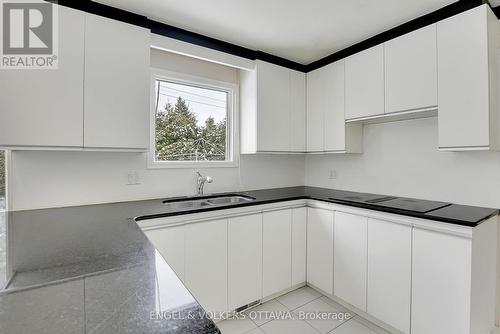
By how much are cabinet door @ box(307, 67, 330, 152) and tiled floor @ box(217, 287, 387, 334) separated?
151 centimetres

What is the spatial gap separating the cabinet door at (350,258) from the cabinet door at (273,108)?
96 centimetres

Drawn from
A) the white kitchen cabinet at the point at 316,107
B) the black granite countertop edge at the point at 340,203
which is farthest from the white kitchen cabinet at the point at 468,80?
the white kitchen cabinet at the point at 316,107

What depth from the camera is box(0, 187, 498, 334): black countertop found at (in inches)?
20.1

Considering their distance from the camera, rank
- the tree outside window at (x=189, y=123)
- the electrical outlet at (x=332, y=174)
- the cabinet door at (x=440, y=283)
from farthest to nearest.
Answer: the electrical outlet at (x=332, y=174), the tree outside window at (x=189, y=123), the cabinet door at (x=440, y=283)

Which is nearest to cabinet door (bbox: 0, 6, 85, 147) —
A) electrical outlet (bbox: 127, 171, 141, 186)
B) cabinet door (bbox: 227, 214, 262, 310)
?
electrical outlet (bbox: 127, 171, 141, 186)

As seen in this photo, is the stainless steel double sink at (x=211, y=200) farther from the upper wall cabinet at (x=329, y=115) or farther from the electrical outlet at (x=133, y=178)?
the upper wall cabinet at (x=329, y=115)

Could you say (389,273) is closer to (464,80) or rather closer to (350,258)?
(350,258)

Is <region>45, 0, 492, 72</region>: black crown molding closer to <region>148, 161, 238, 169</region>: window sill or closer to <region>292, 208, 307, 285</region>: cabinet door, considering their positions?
<region>148, 161, 238, 169</region>: window sill

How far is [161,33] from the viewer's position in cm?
200

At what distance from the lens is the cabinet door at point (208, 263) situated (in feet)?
5.76

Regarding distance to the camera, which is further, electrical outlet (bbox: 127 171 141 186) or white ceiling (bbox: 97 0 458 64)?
electrical outlet (bbox: 127 171 141 186)

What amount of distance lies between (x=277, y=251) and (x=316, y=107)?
159 centimetres

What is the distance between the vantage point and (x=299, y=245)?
2336 mm

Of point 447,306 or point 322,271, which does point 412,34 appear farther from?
point 322,271
